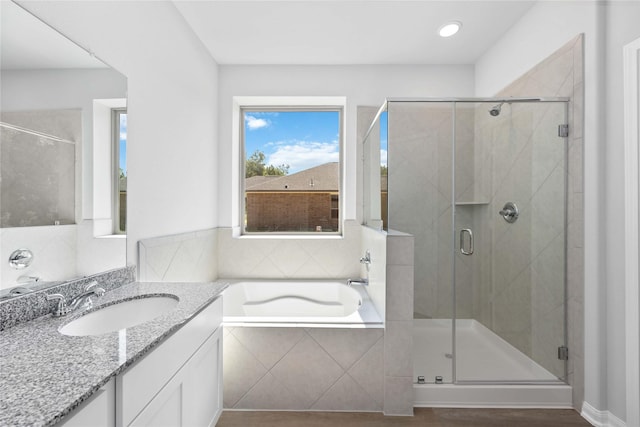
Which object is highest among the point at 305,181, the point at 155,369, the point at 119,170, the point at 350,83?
the point at 350,83

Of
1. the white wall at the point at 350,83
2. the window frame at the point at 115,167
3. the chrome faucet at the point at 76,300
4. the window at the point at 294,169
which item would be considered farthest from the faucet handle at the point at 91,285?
the white wall at the point at 350,83

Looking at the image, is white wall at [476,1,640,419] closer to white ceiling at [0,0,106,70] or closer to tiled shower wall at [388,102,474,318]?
tiled shower wall at [388,102,474,318]

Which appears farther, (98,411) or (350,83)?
(350,83)

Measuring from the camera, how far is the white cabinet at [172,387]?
31.0 inches

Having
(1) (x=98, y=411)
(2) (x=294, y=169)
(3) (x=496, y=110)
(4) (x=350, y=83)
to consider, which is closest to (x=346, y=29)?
(4) (x=350, y=83)

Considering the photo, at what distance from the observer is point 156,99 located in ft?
6.17

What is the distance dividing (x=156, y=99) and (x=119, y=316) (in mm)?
1244

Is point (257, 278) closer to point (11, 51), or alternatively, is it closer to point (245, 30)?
point (245, 30)

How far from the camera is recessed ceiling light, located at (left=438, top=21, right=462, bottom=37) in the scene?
2.37 m

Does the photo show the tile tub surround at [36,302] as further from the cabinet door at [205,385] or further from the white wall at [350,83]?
the white wall at [350,83]

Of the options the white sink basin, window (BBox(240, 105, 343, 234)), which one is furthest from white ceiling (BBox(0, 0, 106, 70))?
window (BBox(240, 105, 343, 234))

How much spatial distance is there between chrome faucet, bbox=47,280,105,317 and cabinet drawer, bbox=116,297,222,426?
40 centimetres

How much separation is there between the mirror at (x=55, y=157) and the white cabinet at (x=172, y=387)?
53cm

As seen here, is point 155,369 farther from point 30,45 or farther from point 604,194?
point 604,194
